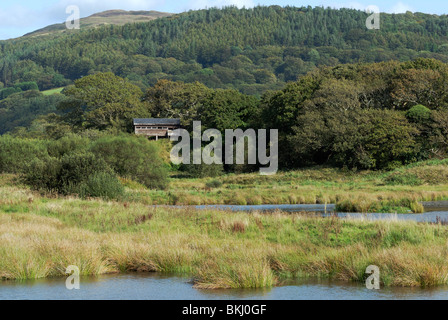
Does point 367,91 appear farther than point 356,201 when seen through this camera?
Yes

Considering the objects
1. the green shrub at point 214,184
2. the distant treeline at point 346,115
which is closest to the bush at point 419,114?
the distant treeline at point 346,115

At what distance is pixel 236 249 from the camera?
18.5 m

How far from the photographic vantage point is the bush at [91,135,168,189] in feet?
187

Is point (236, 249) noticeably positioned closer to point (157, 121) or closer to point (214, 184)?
point (214, 184)

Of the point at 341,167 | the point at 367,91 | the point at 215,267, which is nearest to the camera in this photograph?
the point at 215,267

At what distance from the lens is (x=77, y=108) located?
11344 cm

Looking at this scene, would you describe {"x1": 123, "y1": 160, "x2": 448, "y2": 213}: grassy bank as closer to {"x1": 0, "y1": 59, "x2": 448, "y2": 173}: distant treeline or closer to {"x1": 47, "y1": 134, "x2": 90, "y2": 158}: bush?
{"x1": 0, "y1": 59, "x2": 448, "y2": 173}: distant treeline

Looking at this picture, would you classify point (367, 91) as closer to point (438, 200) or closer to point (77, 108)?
point (438, 200)

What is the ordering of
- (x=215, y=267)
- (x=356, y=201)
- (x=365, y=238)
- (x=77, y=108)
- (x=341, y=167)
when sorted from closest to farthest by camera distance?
1. (x=215, y=267)
2. (x=365, y=238)
3. (x=356, y=201)
4. (x=341, y=167)
5. (x=77, y=108)

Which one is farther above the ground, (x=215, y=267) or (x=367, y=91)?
(x=367, y=91)

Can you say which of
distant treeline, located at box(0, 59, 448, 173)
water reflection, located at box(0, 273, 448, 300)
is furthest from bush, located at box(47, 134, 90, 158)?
water reflection, located at box(0, 273, 448, 300)

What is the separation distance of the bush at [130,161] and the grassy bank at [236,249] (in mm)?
31139
